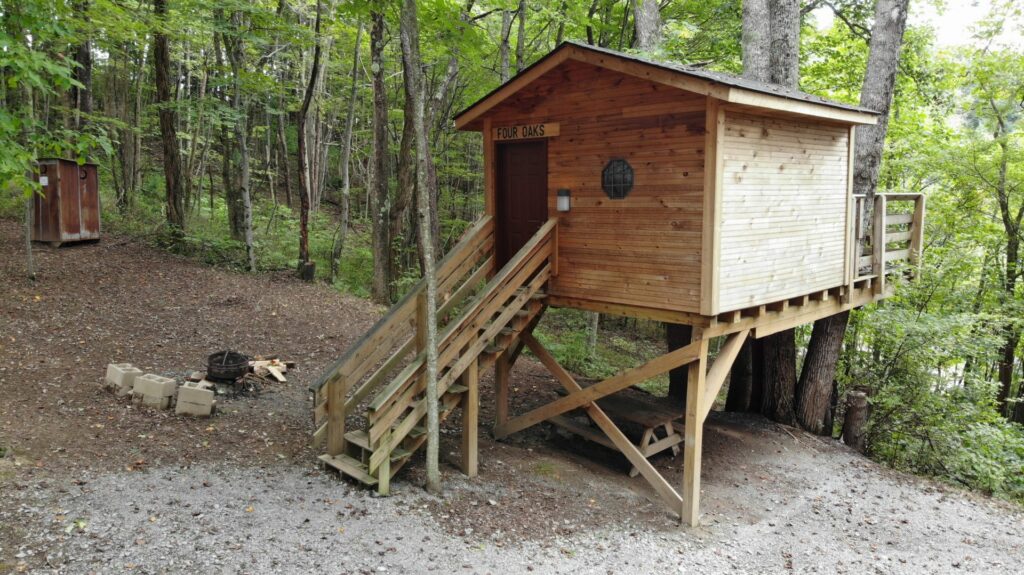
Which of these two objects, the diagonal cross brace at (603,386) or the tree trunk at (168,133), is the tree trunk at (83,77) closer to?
the tree trunk at (168,133)

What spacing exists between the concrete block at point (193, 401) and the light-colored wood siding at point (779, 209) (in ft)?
21.1

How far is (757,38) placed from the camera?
11.0 metres

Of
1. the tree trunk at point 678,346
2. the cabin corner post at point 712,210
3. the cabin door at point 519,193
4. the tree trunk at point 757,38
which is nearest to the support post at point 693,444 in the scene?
the cabin corner post at point 712,210

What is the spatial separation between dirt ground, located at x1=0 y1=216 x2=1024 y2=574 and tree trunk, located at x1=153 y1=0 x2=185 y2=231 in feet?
12.6

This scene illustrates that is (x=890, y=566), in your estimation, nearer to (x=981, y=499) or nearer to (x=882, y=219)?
(x=981, y=499)

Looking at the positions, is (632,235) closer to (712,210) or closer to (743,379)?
(712,210)

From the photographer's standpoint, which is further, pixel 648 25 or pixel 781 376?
pixel 648 25

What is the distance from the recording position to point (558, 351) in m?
15.1

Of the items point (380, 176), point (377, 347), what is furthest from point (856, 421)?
point (380, 176)

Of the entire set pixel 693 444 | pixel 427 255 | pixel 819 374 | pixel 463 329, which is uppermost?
pixel 427 255

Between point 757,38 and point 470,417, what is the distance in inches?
320

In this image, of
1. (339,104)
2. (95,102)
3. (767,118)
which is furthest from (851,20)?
(95,102)

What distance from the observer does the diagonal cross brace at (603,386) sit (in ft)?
Result: 24.8

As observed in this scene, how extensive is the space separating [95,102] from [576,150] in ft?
83.5
